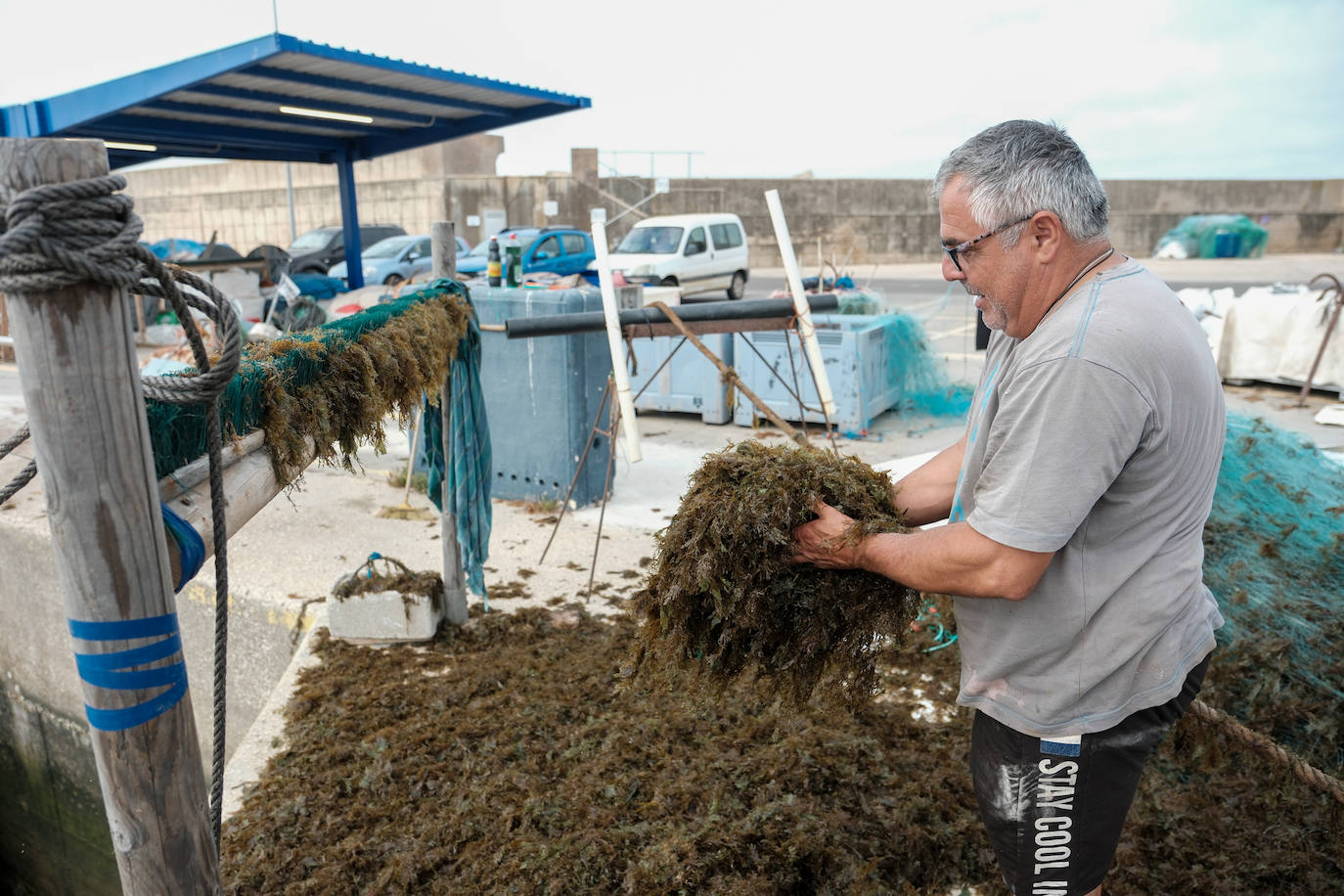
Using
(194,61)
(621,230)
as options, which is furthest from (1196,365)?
(621,230)

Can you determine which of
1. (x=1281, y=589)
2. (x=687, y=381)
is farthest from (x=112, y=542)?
(x=687, y=381)

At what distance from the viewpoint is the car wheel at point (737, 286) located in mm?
17525

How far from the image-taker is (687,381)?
9.65 meters

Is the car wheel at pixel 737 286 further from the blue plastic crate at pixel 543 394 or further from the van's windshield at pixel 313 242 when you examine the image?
the blue plastic crate at pixel 543 394

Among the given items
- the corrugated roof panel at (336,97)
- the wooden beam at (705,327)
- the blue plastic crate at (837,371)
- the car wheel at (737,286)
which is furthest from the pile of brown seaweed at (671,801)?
the car wheel at (737,286)

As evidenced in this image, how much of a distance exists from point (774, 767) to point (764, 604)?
1549mm

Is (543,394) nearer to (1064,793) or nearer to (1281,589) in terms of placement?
(1281,589)

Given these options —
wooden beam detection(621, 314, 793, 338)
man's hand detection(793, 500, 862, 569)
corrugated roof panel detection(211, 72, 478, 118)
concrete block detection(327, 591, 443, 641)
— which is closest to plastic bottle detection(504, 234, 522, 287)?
wooden beam detection(621, 314, 793, 338)

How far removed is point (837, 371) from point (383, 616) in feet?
18.3

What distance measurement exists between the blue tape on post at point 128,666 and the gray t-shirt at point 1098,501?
1417mm

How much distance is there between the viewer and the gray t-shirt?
62.5 inches

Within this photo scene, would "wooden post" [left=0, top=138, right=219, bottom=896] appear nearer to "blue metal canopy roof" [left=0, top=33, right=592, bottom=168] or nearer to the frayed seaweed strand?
the frayed seaweed strand

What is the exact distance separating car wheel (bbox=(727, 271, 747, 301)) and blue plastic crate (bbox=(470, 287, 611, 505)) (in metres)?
10.8

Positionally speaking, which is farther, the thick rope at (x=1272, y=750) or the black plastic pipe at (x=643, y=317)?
the black plastic pipe at (x=643, y=317)
